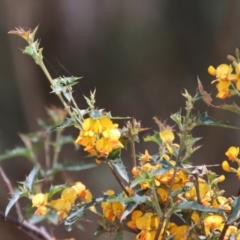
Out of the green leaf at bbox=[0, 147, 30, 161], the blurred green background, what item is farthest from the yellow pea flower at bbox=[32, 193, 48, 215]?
the blurred green background

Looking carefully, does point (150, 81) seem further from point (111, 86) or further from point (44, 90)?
point (44, 90)

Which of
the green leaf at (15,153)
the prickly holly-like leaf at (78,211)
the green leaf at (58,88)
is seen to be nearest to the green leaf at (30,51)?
the green leaf at (58,88)

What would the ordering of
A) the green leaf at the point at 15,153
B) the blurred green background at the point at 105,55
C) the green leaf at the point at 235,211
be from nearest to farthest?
the green leaf at the point at 235,211, the green leaf at the point at 15,153, the blurred green background at the point at 105,55

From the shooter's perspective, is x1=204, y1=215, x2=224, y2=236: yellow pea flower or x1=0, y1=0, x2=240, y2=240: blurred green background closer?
x1=204, y1=215, x2=224, y2=236: yellow pea flower

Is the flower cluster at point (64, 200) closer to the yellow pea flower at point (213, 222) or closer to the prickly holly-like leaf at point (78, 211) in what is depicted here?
the prickly holly-like leaf at point (78, 211)

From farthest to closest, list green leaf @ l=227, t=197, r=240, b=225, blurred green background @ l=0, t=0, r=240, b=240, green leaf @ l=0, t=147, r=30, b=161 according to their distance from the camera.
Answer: blurred green background @ l=0, t=0, r=240, b=240, green leaf @ l=0, t=147, r=30, b=161, green leaf @ l=227, t=197, r=240, b=225

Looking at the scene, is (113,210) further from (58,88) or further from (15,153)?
(15,153)

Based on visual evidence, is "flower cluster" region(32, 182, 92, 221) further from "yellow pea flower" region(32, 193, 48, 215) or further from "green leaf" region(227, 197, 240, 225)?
"green leaf" region(227, 197, 240, 225)

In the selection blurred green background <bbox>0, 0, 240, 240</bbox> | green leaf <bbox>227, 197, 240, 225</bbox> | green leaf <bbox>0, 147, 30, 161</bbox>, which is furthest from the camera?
blurred green background <bbox>0, 0, 240, 240</bbox>
